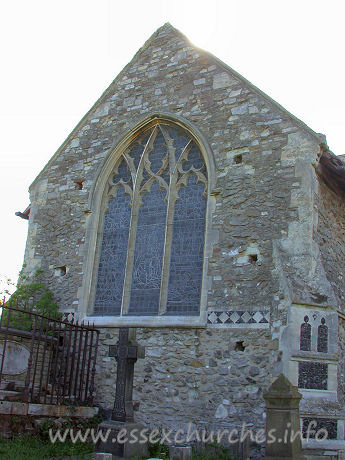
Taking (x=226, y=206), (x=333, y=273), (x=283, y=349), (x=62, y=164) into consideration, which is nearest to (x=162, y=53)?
(x=62, y=164)

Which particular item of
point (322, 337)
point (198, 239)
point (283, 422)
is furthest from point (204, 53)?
point (283, 422)

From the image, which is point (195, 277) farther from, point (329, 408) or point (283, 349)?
point (329, 408)

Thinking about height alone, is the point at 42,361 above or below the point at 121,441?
above

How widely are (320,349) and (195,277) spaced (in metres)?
2.74

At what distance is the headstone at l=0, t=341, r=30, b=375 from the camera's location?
31.4 feet

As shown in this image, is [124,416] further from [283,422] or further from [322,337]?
[322,337]

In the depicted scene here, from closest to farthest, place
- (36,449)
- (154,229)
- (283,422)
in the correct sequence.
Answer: (283,422), (36,449), (154,229)

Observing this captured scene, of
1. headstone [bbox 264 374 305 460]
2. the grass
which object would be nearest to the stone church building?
headstone [bbox 264 374 305 460]

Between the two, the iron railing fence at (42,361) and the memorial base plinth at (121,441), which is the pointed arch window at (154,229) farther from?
the memorial base plinth at (121,441)

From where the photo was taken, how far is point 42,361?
9.27 meters

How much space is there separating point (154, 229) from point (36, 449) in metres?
4.89

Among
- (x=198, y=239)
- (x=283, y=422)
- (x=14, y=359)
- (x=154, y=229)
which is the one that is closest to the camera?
(x=283, y=422)

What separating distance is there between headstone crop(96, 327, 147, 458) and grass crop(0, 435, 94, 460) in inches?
21.5

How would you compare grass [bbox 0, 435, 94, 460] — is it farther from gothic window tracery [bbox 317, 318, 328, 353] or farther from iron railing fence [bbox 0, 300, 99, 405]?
gothic window tracery [bbox 317, 318, 328, 353]
